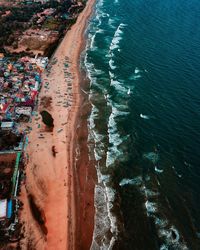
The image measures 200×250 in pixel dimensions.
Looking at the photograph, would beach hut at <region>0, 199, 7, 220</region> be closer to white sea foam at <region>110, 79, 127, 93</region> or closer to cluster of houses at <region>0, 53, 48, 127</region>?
cluster of houses at <region>0, 53, 48, 127</region>

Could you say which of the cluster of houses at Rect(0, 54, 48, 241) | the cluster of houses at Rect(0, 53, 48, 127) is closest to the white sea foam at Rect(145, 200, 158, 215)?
the cluster of houses at Rect(0, 54, 48, 241)

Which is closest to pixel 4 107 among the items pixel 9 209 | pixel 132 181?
pixel 9 209

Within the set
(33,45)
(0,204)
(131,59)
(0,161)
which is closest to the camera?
(0,204)

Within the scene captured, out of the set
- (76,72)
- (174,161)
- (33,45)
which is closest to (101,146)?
(174,161)

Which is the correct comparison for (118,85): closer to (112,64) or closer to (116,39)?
(112,64)

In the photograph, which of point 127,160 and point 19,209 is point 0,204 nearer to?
point 19,209

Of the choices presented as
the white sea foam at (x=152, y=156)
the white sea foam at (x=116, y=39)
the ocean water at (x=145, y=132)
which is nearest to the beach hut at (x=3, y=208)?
the ocean water at (x=145, y=132)
